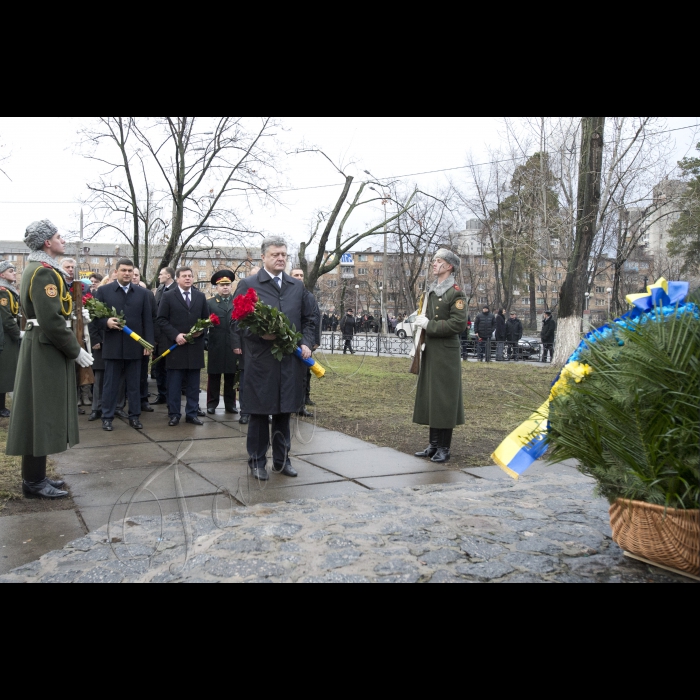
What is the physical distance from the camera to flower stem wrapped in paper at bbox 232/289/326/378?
227 inches

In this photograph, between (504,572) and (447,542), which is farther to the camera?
(447,542)

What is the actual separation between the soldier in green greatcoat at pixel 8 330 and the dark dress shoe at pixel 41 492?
4611 mm

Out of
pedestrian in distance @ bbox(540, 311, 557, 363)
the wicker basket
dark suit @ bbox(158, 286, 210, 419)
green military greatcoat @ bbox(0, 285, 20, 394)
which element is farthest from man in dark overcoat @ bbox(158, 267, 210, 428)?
pedestrian in distance @ bbox(540, 311, 557, 363)

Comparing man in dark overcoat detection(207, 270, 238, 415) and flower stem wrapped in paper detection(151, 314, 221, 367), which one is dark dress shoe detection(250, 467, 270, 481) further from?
man in dark overcoat detection(207, 270, 238, 415)

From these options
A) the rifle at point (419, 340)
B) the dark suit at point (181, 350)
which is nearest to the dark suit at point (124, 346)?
the dark suit at point (181, 350)

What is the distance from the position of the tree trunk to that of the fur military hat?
16690 millimetres

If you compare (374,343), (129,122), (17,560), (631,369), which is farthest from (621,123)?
(17,560)

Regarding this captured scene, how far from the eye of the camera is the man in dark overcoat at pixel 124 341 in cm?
867

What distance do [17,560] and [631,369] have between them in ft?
11.9

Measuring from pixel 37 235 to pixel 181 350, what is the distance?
13.1 ft

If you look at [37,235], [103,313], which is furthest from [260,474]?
[103,313]

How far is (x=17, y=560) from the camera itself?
4023 millimetres

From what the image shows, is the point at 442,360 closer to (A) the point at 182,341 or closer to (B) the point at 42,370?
(A) the point at 182,341

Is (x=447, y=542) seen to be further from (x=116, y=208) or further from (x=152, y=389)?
(x=116, y=208)
